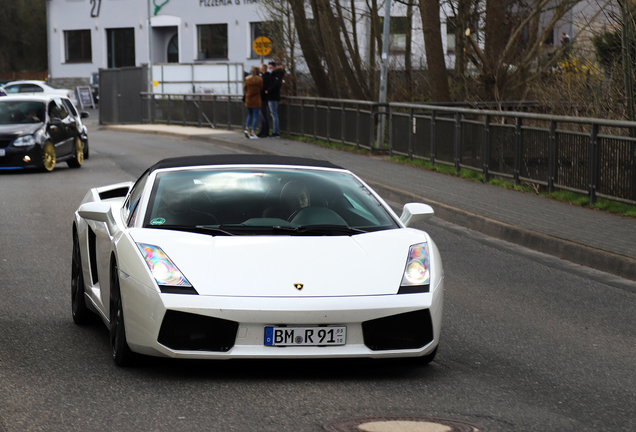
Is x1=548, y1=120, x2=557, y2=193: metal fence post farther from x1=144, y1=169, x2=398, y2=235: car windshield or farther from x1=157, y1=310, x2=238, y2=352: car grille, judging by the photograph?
x1=157, y1=310, x2=238, y2=352: car grille

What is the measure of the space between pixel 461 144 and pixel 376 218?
12.0 meters

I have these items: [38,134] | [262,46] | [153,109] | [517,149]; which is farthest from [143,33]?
[517,149]

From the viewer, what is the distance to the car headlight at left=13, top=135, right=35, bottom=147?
20375mm

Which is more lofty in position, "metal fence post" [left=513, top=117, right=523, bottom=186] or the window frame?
Result: the window frame

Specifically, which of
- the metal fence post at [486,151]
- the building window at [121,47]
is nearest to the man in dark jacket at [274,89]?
the metal fence post at [486,151]

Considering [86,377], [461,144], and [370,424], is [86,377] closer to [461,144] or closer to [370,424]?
[370,424]

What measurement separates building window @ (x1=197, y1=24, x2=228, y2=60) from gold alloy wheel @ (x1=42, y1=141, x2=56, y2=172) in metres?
38.9

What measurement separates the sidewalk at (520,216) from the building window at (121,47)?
1747 inches

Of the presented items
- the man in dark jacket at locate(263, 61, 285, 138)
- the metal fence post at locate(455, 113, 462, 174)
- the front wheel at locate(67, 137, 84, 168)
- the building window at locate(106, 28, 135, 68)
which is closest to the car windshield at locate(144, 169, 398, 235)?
the metal fence post at locate(455, 113, 462, 174)

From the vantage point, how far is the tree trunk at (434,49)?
2264 centimetres

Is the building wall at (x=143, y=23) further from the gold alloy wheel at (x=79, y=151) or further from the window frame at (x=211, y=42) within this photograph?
the gold alloy wheel at (x=79, y=151)

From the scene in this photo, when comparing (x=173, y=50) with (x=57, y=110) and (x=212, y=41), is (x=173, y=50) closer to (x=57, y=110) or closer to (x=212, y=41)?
(x=212, y=41)

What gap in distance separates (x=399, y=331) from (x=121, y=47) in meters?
59.9

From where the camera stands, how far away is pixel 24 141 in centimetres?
2044
